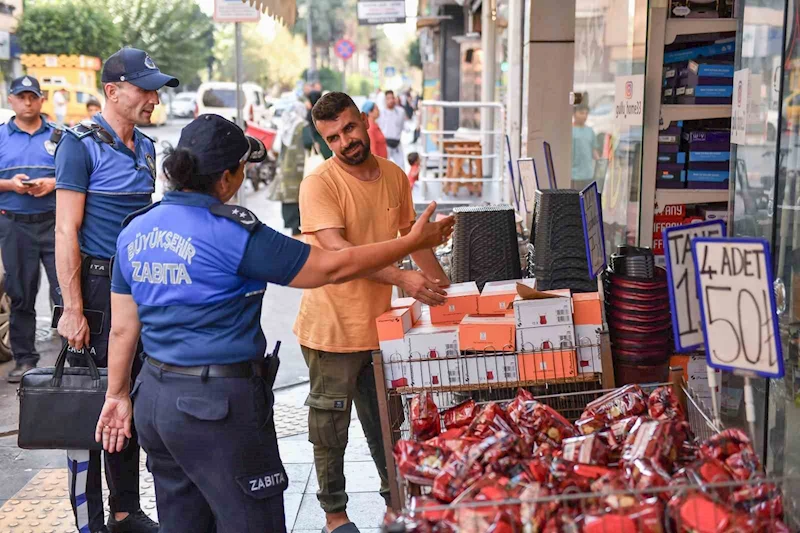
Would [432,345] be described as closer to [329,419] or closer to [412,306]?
[412,306]

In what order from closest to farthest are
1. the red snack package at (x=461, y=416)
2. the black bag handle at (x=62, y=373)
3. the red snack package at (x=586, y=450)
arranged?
the red snack package at (x=586, y=450) < the red snack package at (x=461, y=416) < the black bag handle at (x=62, y=373)

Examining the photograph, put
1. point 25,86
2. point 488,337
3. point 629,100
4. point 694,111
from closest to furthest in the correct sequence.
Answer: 1. point 488,337
2. point 694,111
3. point 629,100
4. point 25,86

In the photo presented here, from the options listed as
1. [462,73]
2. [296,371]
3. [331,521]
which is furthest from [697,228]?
[462,73]

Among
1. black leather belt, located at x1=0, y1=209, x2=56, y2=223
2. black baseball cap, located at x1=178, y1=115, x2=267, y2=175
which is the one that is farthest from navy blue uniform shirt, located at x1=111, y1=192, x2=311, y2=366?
black leather belt, located at x1=0, y1=209, x2=56, y2=223

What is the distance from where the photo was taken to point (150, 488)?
5.79m

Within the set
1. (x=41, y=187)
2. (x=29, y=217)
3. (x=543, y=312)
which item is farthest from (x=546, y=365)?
(x=29, y=217)

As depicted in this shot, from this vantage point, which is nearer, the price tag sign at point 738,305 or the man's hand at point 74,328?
the price tag sign at point 738,305

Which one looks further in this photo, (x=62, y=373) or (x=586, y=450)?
(x=62, y=373)

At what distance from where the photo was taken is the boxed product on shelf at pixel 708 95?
5.87m

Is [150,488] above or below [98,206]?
below

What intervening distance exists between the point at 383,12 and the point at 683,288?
2267 cm

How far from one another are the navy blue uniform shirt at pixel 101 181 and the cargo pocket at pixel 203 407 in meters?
1.62

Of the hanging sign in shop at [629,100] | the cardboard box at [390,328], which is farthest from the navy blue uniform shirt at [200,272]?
the hanging sign in shop at [629,100]

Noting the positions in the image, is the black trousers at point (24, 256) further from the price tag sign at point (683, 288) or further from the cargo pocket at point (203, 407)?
the price tag sign at point (683, 288)
